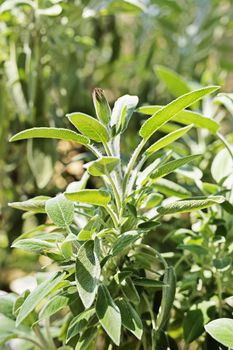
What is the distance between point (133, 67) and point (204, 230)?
2.20 ft

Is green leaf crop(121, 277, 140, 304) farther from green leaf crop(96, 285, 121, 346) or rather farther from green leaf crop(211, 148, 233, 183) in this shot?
green leaf crop(211, 148, 233, 183)

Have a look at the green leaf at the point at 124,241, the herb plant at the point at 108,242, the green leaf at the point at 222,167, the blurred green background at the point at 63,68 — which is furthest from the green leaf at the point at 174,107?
the blurred green background at the point at 63,68

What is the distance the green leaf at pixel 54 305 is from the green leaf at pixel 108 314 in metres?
0.04

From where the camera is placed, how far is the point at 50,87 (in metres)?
1.04

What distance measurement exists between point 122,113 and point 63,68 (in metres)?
0.51

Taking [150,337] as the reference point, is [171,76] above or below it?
above

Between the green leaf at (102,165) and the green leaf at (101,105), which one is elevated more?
the green leaf at (101,105)

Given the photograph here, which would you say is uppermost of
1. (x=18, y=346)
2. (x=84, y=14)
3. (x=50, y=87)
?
(x=84, y=14)

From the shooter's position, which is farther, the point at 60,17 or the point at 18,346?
the point at 60,17

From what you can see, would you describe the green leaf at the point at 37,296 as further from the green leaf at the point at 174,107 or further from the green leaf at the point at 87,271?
the green leaf at the point at 174,107

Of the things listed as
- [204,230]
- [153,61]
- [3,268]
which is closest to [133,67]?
[153,61]

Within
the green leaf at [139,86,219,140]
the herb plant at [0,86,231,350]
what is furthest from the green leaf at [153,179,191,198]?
the green leaf at [139,86,219,140]

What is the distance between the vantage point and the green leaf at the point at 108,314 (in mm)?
476

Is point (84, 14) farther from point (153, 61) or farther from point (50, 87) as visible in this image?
point (153, 61)
